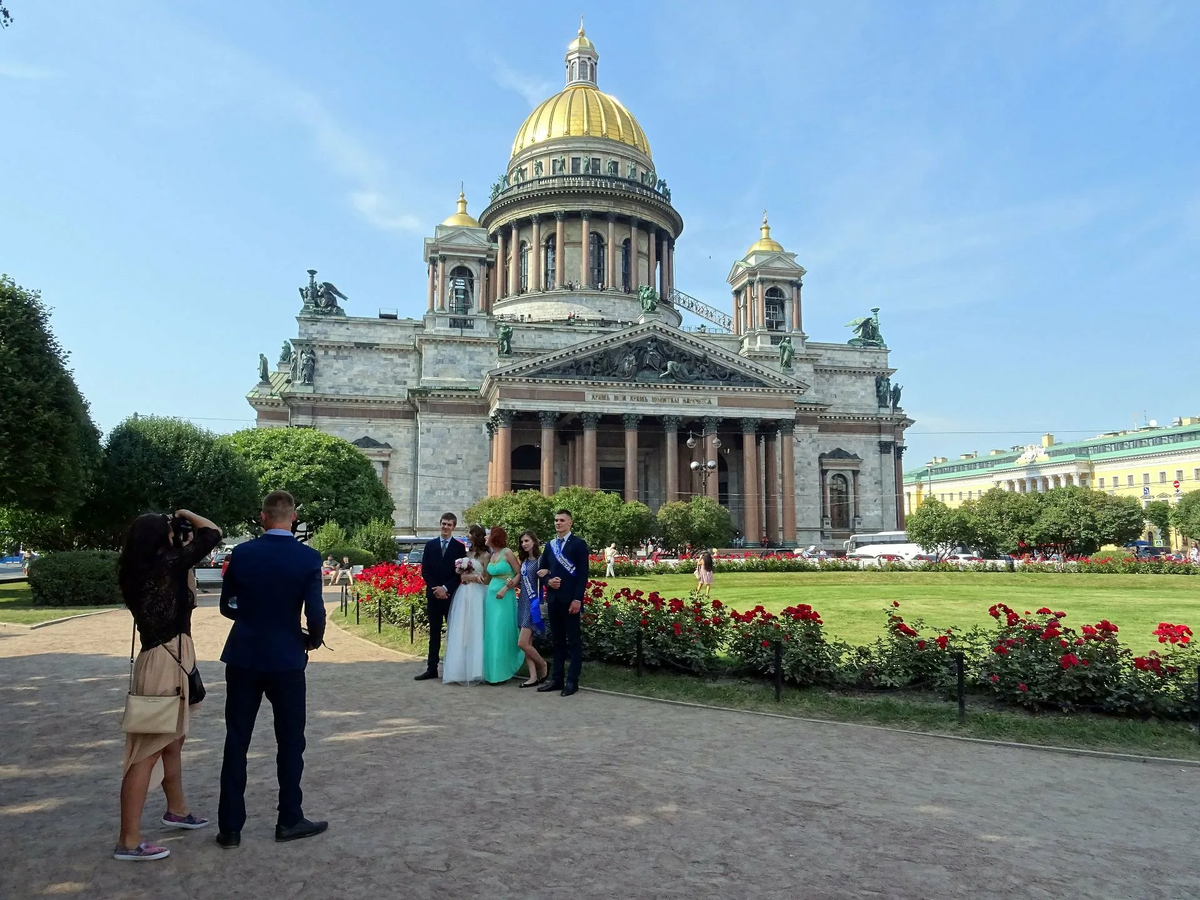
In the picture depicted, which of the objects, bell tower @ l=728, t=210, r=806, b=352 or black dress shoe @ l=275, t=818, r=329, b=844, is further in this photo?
bell tower @ l=728, t=210, r=806, b=352

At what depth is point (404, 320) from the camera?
5578 cm

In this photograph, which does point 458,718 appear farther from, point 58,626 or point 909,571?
point 909,571

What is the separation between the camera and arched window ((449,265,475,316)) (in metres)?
55.6

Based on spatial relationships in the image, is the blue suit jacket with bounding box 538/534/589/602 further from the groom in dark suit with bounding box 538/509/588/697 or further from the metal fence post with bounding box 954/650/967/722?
the metal fence post with bounding box 954/650/967/722

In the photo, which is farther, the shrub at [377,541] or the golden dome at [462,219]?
the golden dome at [462,219]

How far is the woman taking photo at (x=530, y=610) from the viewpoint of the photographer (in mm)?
10969

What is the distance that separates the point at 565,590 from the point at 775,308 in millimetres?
54456

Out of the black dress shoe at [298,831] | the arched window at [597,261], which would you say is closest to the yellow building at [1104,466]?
the arched window at [597,261]

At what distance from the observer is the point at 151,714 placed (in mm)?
5211

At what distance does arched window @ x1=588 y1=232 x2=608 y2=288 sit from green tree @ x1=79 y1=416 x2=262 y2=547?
3386 cm

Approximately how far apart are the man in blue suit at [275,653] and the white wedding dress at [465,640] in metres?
5.39

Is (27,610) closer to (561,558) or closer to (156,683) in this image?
(561,558)

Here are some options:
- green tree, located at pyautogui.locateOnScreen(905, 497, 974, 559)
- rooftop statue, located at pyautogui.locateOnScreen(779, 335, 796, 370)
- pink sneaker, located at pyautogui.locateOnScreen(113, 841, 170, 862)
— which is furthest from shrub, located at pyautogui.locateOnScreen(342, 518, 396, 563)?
pink sneaker, located at pyautogui.locateOnScreen(113, 841, 170, 862)

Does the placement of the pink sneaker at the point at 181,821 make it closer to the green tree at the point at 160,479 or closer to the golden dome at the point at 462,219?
the green tree at the point at 160,479
